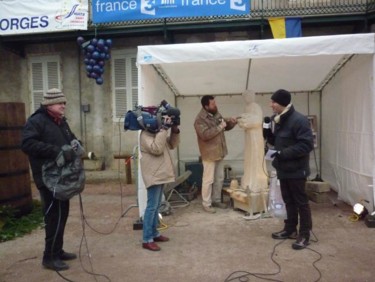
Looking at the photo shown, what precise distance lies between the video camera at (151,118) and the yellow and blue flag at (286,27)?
5519 mm

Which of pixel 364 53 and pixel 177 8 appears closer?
pixel 364 53

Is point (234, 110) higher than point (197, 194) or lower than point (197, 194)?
higher

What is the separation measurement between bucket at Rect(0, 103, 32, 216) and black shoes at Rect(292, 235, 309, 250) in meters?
3.94

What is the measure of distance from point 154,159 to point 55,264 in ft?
4.83

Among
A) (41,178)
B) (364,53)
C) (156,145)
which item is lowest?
(41,178)

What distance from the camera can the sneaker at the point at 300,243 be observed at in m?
4.26

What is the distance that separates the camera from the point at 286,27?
29.3ft

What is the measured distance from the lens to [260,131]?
5930 mm

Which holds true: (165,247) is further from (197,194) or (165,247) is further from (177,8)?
(177,8)

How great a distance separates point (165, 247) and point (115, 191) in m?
4.14

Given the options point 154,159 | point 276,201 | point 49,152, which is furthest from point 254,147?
point 49,152

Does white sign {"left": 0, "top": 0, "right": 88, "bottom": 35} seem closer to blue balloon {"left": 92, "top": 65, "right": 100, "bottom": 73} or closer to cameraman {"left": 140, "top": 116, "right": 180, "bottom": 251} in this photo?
blue balloon {"left": 92, "top": 65, "right": 100, "bottom": 73}

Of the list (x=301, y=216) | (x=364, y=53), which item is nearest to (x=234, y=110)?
(x=364, y=53)

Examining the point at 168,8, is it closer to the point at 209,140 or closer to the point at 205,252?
the point at 209,140
